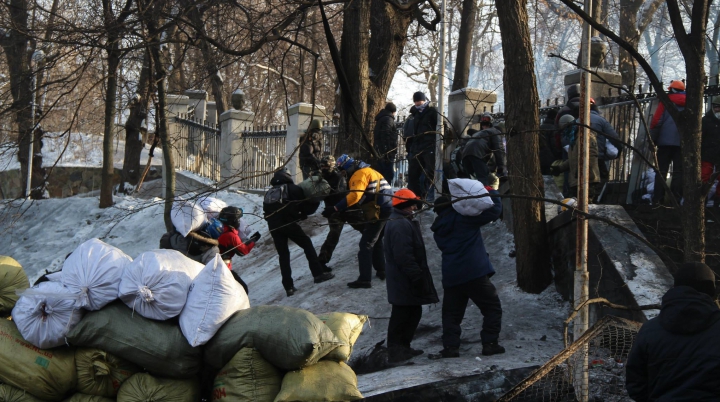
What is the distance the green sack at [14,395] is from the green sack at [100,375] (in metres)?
0.32

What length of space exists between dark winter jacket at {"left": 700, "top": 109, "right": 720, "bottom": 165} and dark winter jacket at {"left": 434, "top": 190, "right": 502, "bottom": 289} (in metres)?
3.08

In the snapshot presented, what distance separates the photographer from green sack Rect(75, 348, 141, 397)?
5.20 metres

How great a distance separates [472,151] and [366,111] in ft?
7.26

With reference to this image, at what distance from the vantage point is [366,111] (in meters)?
11.8

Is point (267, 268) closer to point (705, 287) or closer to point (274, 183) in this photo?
point (274, 183)

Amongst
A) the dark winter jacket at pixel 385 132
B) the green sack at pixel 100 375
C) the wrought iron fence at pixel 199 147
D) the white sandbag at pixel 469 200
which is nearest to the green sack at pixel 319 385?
the green sack at pixel 100 375

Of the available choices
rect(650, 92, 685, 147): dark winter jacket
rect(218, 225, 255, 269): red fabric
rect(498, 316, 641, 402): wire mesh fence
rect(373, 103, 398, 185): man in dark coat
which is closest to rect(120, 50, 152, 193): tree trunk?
rect(373, 103, 398, 185): man in dark coat

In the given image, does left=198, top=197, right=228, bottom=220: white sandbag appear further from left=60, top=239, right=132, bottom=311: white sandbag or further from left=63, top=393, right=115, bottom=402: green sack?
left=63, top=393, right=115, bottom=402: green sack

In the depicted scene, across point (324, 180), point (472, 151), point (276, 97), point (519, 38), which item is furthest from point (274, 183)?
point (276, 97)

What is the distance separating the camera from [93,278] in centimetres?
532

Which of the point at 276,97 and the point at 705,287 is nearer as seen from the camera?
the point at 705,287

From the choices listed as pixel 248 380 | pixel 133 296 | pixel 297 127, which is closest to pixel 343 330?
pixel 248 380

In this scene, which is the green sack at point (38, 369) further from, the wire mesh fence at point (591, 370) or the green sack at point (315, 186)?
the green sack at point (315, 186)

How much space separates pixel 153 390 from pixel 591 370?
315cm
